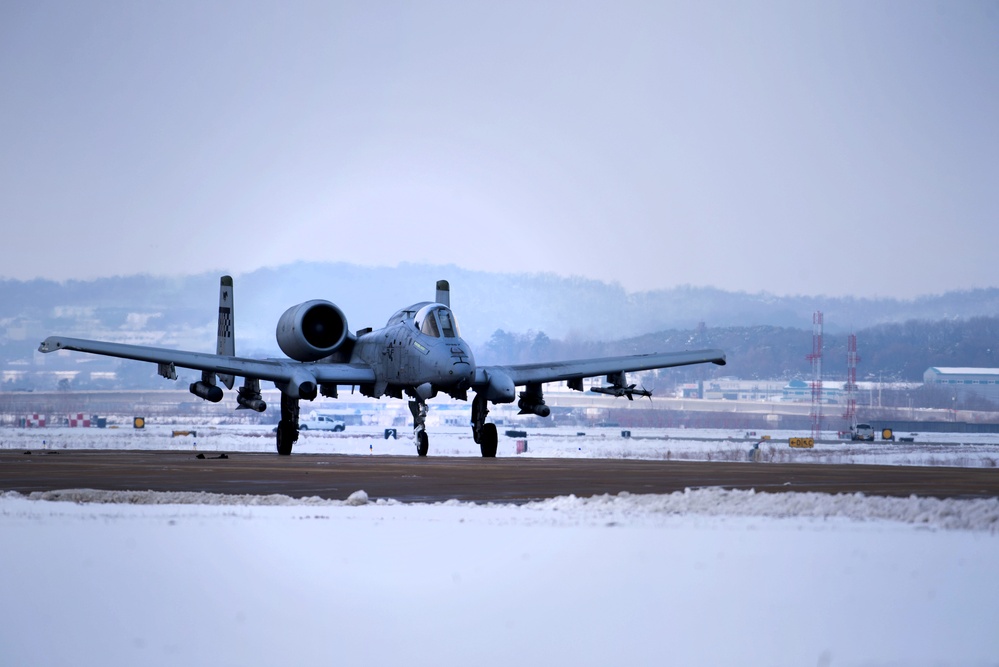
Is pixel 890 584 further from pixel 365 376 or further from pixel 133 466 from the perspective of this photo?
pixel 365 376

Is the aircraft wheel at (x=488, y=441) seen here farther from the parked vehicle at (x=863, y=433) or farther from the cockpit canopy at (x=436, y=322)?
the parked vehicle at (x=863, y=433)

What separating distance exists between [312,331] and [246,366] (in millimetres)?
2859

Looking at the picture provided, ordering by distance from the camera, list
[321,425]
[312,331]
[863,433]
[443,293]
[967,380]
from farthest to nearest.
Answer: [967,380]
[321,425]
[863,433]
[443,293]
[312,331]

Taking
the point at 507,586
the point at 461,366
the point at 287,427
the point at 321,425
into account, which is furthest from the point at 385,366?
the point at 321,425

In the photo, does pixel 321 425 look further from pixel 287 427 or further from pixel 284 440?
pixel 287 427

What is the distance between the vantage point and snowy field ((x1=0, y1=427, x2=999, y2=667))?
805 cm

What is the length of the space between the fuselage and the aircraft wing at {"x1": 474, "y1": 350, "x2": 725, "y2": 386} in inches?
86.5

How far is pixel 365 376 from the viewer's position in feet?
121

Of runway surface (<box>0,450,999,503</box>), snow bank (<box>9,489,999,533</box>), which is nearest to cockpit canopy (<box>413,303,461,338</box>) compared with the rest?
runway surface (<box>0,450,999,503</box>)

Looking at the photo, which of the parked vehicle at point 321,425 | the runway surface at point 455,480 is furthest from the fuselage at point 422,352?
the parked vehicle at point 321,425

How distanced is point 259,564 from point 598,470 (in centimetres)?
1703

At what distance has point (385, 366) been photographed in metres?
36.7

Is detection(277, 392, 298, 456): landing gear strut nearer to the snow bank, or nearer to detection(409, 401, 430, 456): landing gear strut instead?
detection(409, 401, 430, 456): landing gear strut

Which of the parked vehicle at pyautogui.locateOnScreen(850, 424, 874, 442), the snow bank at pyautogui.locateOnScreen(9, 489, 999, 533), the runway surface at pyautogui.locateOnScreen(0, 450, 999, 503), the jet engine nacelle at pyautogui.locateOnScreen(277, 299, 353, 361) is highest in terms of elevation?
the jet engine nacelle at pyautogui.locateOnScreen(277, 299, 353, 361)
